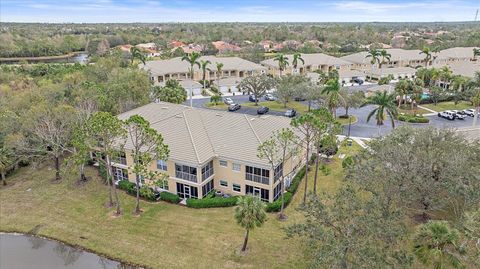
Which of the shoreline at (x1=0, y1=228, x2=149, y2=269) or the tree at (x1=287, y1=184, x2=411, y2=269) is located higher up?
the tree at (x1=287, y1=184, x2=411, y2=269)

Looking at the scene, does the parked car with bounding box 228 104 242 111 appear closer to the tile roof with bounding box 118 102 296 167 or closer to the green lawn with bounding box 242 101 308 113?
the green lawn with bounding box 242 101 308 113

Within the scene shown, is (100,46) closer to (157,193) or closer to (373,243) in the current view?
(157,193)

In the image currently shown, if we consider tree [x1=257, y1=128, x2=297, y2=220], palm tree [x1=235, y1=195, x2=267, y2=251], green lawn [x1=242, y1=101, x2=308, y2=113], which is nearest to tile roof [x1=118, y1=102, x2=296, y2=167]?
tree [x1=257, y1=128, x2=297, y2=220]

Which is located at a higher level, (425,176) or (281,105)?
(425,176)

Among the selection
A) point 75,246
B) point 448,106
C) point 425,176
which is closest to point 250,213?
point 425,176

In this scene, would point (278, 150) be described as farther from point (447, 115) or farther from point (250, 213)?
point (447, 115)

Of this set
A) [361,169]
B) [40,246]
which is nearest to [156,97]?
[40,246]
